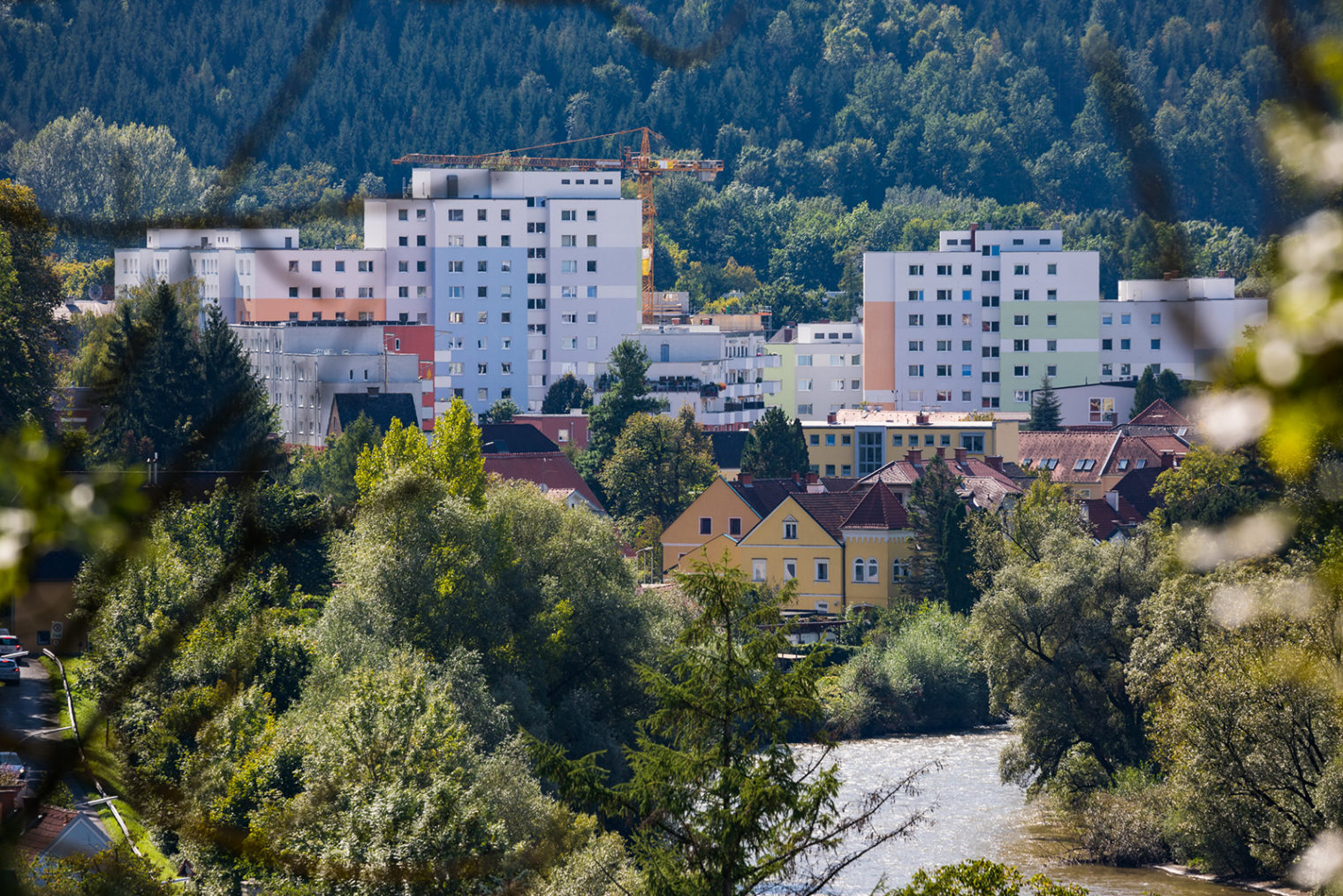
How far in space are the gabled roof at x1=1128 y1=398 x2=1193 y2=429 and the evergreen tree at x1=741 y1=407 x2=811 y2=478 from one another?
14.4 meters

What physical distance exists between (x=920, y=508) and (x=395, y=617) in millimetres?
23684

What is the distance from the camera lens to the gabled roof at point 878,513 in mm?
46781

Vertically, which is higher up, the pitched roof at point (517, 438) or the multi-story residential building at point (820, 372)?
the multi-story residential building at point (820, 372)

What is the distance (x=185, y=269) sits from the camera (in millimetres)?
2244

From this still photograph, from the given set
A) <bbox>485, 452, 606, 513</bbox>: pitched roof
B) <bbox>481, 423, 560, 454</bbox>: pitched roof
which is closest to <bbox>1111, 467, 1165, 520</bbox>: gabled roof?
<bbox>485, 452, 606, 513</bbox>: pitched roof

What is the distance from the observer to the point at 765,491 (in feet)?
167

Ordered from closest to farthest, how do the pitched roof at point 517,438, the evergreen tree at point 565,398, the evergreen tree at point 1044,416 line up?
the pitched roof at point 517,438
the evergreen tree at point 1044,416
the evergreen tree at point 565,398

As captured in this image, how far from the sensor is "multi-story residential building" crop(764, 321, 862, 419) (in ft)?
291

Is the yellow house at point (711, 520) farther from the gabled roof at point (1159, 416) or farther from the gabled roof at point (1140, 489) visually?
the gabled roof at point (1159, 416)

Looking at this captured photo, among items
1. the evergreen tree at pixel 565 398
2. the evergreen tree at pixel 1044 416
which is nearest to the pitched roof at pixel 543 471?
the evergreen tree at pixel 565 398

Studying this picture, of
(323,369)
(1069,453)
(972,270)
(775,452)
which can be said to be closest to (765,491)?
(775,452)

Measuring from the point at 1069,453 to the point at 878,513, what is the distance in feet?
50.7

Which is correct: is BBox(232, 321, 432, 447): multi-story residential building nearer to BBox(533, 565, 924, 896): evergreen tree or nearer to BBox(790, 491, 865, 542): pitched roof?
BBox(790, 491, 865, 542): pitched roof

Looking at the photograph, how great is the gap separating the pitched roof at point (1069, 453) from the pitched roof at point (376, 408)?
22.0 metres
